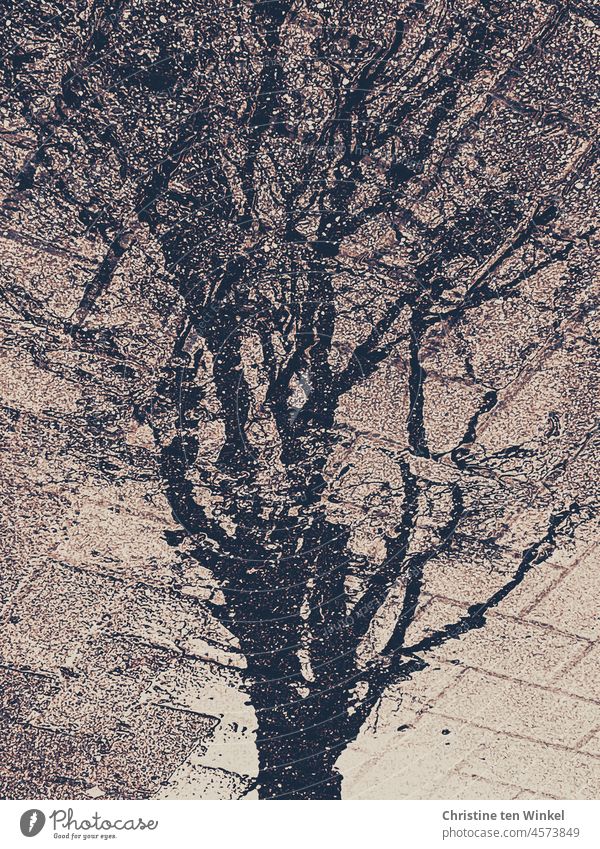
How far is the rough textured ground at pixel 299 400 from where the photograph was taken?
2.58ft

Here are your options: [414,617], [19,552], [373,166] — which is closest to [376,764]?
[414,617]

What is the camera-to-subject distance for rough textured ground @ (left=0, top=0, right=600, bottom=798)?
787 millimetres

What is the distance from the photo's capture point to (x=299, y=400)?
0.94 metres

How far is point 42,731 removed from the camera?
3.62 ft

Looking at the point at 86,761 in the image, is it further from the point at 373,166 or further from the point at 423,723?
the point at 373,166
